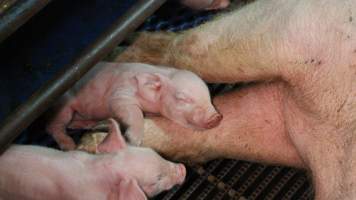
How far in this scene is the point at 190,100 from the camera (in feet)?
7.22

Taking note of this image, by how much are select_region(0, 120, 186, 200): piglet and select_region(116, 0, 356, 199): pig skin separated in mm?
369

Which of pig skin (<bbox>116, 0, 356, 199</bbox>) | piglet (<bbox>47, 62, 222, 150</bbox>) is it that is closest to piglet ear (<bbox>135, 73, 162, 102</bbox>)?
piglet (<bbox>47, 62, 222, 150</bbox>)

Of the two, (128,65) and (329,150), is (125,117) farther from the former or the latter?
(329,150)

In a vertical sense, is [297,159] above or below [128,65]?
below

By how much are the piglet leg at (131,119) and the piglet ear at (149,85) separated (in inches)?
2.5

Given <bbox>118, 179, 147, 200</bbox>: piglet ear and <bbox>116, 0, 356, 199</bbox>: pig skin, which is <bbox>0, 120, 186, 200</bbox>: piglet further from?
<bbox>116, 0, 356, 199</bbox>: pig skin

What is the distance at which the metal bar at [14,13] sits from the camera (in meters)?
1.50

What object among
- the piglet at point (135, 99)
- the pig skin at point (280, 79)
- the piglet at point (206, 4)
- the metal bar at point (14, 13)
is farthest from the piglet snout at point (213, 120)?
the metal bar at point (14, 13)

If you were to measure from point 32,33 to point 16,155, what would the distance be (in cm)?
95

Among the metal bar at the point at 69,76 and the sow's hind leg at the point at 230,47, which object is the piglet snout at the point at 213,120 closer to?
the sow's hind leg at the point at 230,47

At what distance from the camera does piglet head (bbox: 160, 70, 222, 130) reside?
219 cm

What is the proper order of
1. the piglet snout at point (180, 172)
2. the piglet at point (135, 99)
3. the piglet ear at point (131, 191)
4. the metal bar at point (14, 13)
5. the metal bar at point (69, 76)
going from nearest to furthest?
the metal bar at point (14, 13)
the metal bar at point (69, 76)
the piglet ear at point (131, 191)
the piglet snout at point (180, 172)
the piglet at point (135, 99)

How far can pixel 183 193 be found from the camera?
2674 millimetres

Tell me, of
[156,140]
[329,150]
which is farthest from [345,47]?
[156,140]
